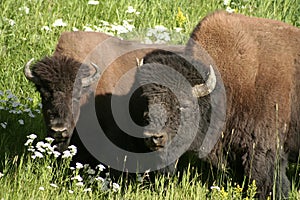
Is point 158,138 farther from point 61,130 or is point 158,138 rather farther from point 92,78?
point 92,78

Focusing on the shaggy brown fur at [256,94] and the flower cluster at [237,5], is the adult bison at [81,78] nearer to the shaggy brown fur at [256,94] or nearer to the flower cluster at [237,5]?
the shaggy brown fur at [256,94]

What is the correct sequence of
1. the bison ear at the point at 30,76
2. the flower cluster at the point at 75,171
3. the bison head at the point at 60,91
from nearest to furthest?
the flower cluster at the point at 75,171, the bison head at the point at 60,91, the bison ear at the point at 30,76

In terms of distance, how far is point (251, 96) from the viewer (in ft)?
23.6

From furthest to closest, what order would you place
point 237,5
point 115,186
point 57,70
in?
point 237,5 < point 57,70 < point 115,186

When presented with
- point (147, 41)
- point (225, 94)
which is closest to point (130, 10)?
point (147, 41)

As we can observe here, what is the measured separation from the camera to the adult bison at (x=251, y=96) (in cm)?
720

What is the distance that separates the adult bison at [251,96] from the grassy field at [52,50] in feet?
0.99

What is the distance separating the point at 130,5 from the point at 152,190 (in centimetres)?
427

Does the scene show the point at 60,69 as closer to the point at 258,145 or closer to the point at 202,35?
the point at 202,35

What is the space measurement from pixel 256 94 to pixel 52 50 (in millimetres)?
3524

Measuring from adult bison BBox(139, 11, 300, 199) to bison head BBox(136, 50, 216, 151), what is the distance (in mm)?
17

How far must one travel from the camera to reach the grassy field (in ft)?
22.7

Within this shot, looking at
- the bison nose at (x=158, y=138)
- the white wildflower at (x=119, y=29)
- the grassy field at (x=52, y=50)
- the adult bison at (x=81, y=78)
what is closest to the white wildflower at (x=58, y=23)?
the grassy field at (x=52, y=50)

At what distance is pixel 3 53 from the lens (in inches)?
386
